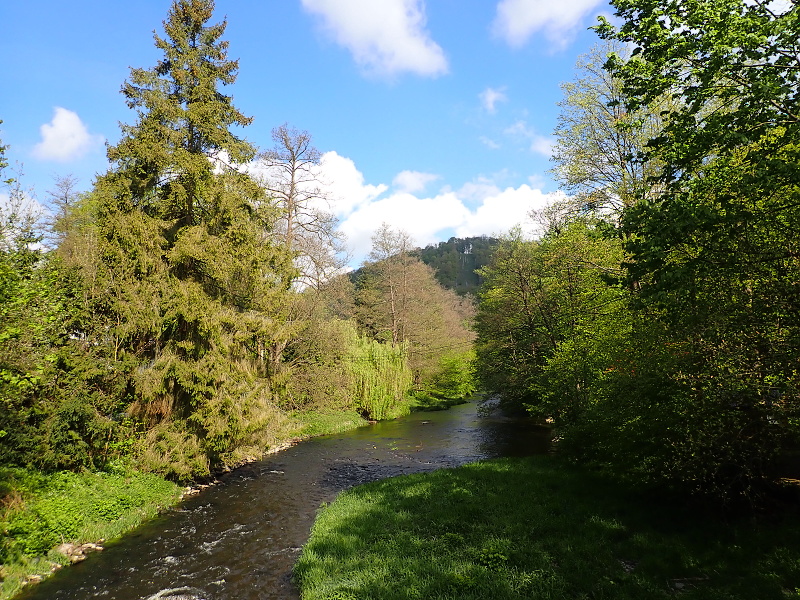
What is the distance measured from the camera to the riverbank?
333 inches

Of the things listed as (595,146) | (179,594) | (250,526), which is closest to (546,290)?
(595,146)

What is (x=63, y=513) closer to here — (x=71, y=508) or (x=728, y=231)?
(x=71, y=508)

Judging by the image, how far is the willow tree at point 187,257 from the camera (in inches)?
512

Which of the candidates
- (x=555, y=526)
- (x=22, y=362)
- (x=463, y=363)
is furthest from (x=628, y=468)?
(x=463, y=363)

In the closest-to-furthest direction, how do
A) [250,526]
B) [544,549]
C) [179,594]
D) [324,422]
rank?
[179,594] < [544,549] < [250,526] < [324,422]

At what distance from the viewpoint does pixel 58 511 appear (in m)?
9.69

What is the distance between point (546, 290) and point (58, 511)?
20.4 metres

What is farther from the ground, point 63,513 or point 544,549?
point 63,513

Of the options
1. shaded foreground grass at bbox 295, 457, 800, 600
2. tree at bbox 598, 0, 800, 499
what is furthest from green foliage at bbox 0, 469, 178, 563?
tree at bbox 598, 0, 800, 499

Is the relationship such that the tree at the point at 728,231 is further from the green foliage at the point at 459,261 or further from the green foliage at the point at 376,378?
the green foliage at the point at 459,261

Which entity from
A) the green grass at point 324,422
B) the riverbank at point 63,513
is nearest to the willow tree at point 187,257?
the riverbank at point 63,513

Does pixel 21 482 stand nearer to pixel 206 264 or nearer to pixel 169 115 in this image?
pixel 206 264

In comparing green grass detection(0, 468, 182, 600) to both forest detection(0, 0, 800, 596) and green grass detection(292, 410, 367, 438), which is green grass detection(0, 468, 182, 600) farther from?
green grass detection(292, 410, 367, 438)

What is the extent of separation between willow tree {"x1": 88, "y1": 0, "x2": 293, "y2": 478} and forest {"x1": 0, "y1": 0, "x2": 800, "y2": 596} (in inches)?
2.9
